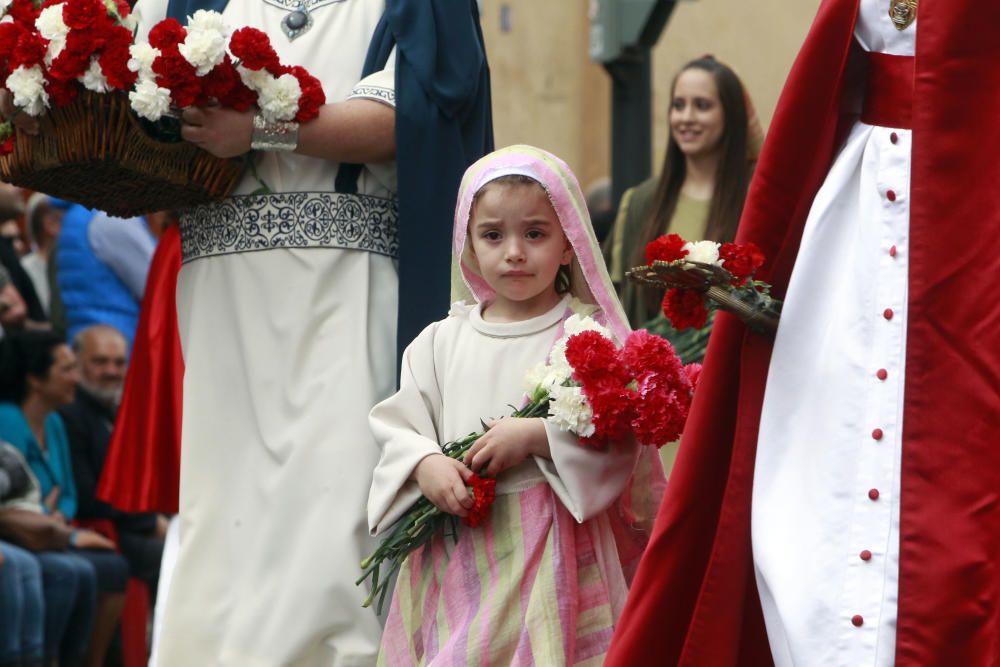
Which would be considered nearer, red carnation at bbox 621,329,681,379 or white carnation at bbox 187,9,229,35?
red carnation at bbox 621,329,681,379

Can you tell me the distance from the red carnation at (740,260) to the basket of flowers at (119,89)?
1536mm

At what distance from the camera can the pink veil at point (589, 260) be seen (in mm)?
4941

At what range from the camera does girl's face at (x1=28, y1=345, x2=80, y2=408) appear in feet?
28.1

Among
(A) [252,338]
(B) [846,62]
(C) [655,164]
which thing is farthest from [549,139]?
(B) [846,62]

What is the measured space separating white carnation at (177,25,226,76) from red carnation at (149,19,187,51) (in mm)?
20

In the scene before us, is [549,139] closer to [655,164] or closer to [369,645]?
[655,164]

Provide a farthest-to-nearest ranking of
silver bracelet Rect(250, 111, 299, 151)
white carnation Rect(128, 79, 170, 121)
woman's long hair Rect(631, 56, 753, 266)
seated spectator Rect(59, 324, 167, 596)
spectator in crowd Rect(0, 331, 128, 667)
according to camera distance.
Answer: seated spectator Rect(59, 324, 167, 596) < spectator in crowd Rect(0, 331, 128, 667) < woman's long hair Rect(631, 56, 753, 266) < silver bracelet Rect(250, 111, 299, 151) < white carnation Rect(128, 79, 170, 121)

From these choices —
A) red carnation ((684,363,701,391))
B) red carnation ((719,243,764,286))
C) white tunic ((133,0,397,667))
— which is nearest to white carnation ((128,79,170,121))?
white tunic ((133,0,397,667))

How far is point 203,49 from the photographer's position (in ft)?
16.2

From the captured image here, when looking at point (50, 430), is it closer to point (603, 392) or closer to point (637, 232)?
point (637, 232)

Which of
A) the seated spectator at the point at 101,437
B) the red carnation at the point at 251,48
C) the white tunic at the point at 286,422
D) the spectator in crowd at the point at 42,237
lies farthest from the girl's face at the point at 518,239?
the spectator in crowd at the point at 42,237

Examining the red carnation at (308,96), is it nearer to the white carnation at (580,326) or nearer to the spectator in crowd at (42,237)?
the white carnation at (580,326)

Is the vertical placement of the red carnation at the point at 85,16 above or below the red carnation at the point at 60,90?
above

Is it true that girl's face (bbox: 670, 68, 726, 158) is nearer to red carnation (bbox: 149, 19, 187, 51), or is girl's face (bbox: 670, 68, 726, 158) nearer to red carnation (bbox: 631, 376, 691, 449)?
red carnation (bbox: 149, 19, 187, 51)
